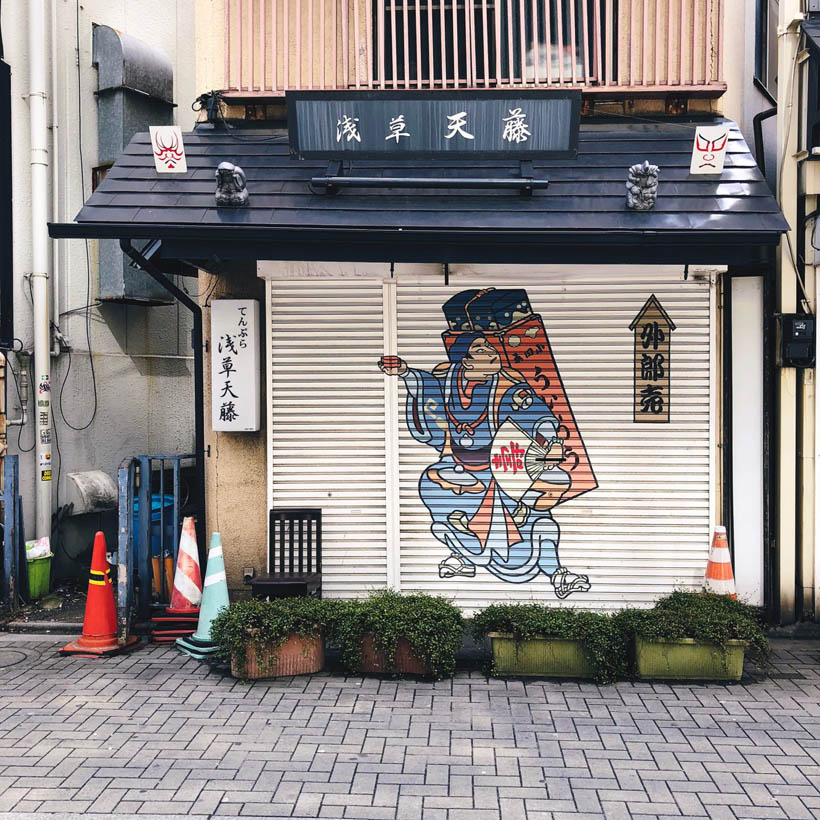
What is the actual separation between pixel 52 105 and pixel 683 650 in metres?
10.1

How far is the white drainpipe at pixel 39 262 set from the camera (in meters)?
9.86

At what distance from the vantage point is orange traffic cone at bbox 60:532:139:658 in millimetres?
7590

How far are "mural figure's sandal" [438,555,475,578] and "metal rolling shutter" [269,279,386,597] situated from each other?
2.03 feet

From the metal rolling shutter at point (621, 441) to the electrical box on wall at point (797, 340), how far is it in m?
0.75

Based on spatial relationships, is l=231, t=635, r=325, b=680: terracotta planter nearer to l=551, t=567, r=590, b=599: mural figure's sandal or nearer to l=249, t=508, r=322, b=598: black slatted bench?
l=249, t=508, r=322, b=598: black slatted bench

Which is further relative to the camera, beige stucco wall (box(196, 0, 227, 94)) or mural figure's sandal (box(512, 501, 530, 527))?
beige stucco wall (box(196, 0, 227, 94))

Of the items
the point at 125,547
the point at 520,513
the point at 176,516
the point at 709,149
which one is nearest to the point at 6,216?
the point at 176,516

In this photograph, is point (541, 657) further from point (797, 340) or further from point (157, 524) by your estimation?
point (157, 524)

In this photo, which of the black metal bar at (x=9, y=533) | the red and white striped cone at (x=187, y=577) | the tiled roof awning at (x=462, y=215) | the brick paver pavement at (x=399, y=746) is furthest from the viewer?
the black metal bar at (x=9, y=533)

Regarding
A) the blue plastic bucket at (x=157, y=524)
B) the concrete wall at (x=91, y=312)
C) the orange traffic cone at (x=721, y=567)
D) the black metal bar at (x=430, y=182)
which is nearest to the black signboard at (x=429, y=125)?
the black metal bar at (x=430, y=182)

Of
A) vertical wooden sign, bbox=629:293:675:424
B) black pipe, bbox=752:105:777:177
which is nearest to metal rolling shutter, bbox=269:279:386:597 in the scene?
vertical wooden sign, bbox=629:293:675:424

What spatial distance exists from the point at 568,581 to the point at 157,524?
14.9 ft

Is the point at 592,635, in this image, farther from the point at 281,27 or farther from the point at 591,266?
the point at 281,27

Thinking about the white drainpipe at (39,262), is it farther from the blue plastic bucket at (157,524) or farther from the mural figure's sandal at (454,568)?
the mural figure's sandal at (454,568)
